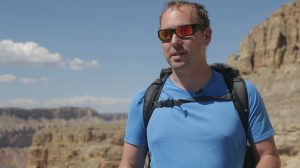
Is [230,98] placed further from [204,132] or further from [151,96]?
[151,96]

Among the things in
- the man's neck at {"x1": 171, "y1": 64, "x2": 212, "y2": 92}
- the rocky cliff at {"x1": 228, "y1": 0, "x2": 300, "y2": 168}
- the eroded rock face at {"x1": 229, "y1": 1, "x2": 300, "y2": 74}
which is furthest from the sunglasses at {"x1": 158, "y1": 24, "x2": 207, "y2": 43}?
the eroded rock face at {"x1": 229, "y1": 1, "x2": 300, "y2": 74}

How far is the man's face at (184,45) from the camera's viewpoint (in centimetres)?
Answer: 260

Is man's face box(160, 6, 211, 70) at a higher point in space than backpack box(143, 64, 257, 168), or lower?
higher

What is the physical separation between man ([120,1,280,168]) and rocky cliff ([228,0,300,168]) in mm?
32624

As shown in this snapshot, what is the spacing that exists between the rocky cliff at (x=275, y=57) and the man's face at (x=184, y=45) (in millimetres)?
32658

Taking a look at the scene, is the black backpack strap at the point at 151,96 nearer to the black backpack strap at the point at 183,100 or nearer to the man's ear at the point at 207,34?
the black backpack strap at the point at 183,100

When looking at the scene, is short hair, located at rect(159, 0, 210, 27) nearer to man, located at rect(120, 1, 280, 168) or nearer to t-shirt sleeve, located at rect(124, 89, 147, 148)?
man, located at rect(120, 1, 280, 168)

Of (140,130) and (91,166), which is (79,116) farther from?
(140,130)

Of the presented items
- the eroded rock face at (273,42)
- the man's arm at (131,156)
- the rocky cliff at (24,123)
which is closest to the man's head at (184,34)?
the man's arm at (131,156)

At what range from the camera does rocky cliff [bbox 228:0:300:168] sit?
4209cm

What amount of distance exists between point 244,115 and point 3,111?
174m

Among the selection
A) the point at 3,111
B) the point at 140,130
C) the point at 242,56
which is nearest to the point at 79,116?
the point at 3,111

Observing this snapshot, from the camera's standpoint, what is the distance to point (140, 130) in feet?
8.96

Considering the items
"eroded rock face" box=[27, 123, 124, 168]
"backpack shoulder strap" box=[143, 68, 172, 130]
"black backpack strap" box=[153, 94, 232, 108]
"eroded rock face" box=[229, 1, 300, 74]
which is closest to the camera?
"black backpack strap" box=[153, 94, 232, 108]
